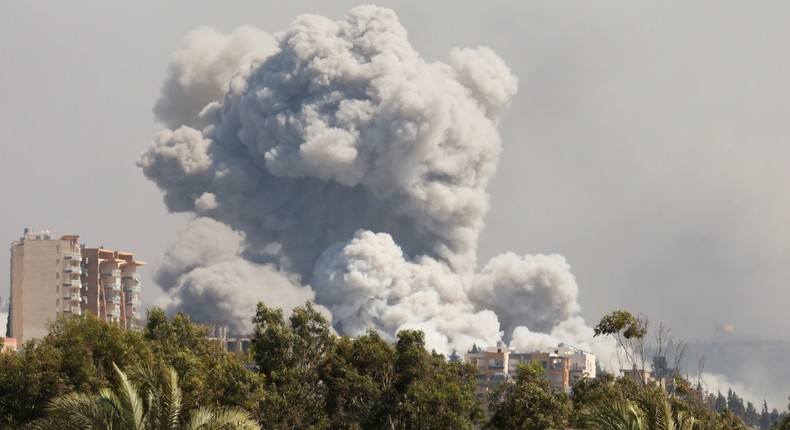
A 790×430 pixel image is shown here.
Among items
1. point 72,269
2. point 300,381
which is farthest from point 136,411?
point 72,269

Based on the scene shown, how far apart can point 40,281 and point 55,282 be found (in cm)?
115

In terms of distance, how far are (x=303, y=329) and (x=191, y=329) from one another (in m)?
5.28

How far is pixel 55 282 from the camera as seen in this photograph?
11619 centimetres

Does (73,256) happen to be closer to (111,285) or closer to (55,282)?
(55,282)

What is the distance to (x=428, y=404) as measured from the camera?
42156 millimetres

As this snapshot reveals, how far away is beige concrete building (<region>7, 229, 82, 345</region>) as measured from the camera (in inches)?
4422

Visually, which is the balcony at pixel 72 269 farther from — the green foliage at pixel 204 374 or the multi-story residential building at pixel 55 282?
the green foliage at pixel 204 374

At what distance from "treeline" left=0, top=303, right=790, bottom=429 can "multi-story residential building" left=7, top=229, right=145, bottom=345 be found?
2478 inches

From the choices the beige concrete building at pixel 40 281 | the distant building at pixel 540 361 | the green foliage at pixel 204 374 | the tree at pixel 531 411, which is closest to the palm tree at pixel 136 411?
the green foliage at pixel 204 374

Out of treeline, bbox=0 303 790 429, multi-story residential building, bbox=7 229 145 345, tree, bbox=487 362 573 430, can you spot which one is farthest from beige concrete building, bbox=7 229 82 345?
tree, bbox=487 362 573 430

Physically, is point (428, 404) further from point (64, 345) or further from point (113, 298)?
point (113, 298)

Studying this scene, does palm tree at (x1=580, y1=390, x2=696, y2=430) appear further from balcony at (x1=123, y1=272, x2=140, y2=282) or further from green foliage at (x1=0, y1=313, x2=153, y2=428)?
balcony at (x1=123, y1=272, x2=140, y2=282)

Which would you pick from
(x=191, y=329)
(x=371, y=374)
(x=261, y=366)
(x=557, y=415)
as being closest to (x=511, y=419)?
(x=557, y=415)

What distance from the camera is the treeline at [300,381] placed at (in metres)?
35.6
